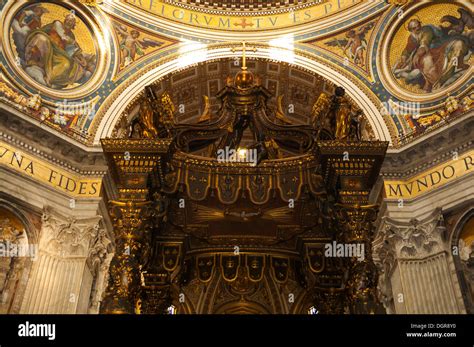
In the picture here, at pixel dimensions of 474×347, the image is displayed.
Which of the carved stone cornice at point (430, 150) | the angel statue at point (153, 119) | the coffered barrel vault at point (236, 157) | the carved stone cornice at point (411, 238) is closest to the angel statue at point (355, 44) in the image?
the coffered barrel vault at point (236, 157)

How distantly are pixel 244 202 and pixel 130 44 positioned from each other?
239 inches

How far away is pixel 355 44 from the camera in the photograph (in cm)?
1113

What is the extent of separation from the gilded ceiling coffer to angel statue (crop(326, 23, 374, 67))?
5.08 metres

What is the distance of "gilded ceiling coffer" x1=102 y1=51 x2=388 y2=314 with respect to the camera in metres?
5.17

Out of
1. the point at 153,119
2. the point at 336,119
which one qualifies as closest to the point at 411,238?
the point at 336,119

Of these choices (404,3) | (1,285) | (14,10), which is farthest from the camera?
(404,3)

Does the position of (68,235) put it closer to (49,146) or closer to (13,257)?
(13,257)

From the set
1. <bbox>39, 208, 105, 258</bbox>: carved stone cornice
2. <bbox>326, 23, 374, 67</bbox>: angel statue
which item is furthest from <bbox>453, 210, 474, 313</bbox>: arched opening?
<bbox>39, 208, 105, 258</bbox>: carved stone cornice

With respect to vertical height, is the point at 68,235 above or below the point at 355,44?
below

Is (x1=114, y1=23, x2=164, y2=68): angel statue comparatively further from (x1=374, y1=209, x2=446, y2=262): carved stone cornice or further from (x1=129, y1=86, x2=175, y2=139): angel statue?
(x1=374, y1=209, x2=446, y2=262): carved stone cornice

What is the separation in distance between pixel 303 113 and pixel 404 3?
3163mm
